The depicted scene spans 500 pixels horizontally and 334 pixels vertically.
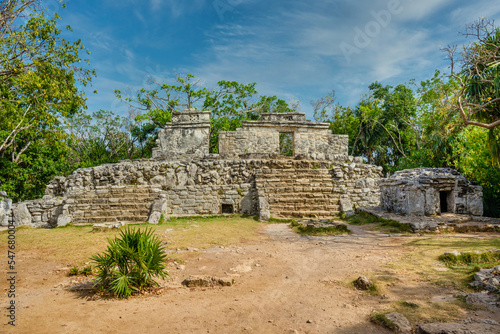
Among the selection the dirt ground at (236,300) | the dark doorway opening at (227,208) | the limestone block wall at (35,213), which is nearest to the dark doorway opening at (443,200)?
the dirt ground at (236,300)

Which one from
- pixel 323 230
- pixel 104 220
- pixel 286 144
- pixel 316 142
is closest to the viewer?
pixel 323 230

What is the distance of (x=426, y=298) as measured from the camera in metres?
3.07

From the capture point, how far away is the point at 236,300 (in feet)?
10.4

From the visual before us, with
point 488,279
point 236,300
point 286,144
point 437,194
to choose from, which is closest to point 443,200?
point 437,194

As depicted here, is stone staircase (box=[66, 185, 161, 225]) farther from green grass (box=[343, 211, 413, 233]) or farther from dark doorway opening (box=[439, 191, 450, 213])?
dark doorway opening (box=[439, 191, 450, 213])

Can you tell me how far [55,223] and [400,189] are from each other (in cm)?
1104

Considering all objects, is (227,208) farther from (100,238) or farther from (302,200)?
(100,238)

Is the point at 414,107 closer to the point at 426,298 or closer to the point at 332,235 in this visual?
the point at 332,235

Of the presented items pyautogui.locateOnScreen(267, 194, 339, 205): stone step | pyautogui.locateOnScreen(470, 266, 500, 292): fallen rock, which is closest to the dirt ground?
pyautogui.locateOnScreen(470, 266, 500, 292): fallen rock

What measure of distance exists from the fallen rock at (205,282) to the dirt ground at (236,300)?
0.30 ft

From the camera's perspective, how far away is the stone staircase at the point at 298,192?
9617mm

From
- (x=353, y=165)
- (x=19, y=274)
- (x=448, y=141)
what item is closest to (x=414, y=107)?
(x=448, y=141)

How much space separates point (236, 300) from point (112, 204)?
315 inches

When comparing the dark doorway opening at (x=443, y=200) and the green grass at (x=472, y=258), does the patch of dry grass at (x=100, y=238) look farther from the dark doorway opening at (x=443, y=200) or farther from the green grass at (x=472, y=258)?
the dark doorway opening at (x=443, y=200)
